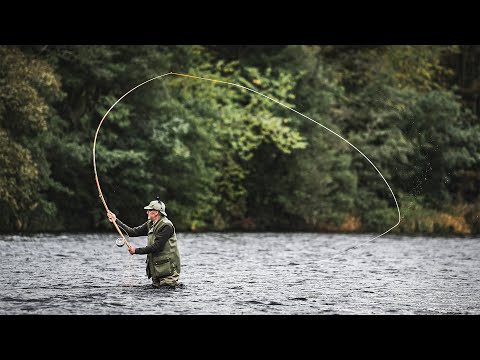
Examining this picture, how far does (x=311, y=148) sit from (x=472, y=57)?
928 centimetres

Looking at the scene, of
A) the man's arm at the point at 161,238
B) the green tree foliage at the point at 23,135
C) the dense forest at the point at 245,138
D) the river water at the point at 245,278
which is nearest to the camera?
the river water at the point at 245,278

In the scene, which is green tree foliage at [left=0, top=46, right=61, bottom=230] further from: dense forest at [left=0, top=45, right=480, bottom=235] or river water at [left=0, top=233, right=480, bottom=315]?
river water at [left=0, top=233, right=480, bottom=315]

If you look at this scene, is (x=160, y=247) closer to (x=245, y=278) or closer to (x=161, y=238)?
(x=161, y=238)

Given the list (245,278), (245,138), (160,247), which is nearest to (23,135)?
(245,138)

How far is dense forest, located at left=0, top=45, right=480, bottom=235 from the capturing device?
96.9 ft

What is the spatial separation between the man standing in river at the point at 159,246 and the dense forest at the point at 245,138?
12624 mm

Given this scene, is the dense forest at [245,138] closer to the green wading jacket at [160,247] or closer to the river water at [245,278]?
the river water at [245,278]

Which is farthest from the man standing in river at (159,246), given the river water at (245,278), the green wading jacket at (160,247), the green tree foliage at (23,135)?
the green tree foliage at (23,135)

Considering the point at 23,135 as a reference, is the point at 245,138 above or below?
above

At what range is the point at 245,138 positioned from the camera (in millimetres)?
33375

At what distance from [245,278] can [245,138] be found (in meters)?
16.3

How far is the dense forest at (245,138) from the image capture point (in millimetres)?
29547

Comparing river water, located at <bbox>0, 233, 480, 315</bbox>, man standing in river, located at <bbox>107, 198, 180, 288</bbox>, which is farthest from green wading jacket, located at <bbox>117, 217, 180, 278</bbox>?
river water, located at <bbox>0, 233, 480, 315</bbox>

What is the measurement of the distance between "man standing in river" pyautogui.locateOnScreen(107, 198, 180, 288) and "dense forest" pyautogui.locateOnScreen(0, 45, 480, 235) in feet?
41.4
